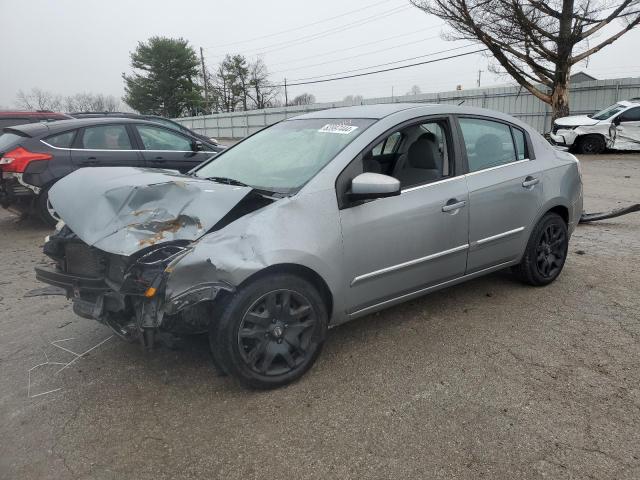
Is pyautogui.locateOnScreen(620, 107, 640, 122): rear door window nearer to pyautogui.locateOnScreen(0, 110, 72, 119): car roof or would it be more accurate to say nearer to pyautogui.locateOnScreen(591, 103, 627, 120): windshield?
pyautogui.locateOnScreen(591, 103, 627, 120): windshield

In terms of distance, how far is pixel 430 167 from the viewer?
3.63 meters

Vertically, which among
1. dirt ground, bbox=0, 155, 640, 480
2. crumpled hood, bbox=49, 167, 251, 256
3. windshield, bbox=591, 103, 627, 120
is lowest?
dirt ground, bbox=0, 155, 640, 480

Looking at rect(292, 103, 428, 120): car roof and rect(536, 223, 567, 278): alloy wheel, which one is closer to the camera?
rect(292, 103, 428, 120): car roof

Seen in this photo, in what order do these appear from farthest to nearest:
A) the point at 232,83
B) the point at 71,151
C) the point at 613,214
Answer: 1. the point at 232,83
2. the point at 71,151
3. the point at 613,214

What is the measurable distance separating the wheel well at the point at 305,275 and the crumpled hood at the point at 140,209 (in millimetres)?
384

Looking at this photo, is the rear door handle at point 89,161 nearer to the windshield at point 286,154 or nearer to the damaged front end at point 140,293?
the windshield at point 286,154

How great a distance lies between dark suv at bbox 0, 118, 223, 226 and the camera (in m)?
6.45

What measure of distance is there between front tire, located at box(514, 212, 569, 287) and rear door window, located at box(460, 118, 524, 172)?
2.17ft

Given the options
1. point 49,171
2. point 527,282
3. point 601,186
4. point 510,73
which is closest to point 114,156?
point 49,171

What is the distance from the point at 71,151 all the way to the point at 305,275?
5272 millimetres

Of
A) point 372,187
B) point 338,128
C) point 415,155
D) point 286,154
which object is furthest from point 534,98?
point 372,187

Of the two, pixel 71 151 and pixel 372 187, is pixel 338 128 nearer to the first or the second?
pixel 372 187

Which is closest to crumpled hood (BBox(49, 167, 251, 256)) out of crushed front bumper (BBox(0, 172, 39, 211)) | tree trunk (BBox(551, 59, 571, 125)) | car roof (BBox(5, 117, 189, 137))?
crushed front bumper (BBox(0, 172, 39, 211))

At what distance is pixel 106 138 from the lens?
281 inches
